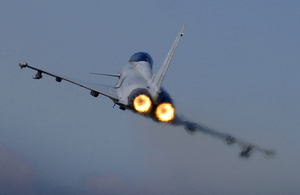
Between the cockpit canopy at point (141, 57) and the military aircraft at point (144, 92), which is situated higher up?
the cockpit canopy at point (141, 57)

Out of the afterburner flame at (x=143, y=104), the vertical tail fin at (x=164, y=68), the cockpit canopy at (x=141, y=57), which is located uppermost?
the cockpit canopy at (x=141, y=57)

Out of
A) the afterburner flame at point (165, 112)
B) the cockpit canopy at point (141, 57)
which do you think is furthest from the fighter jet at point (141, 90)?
the cockpit canopy at point (141, 57)

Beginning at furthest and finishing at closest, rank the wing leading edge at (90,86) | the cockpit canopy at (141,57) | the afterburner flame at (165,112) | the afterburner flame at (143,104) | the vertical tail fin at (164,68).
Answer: the cockpit canopy at (141,57) < the wing leading edge at (90,86) < the vertical tail fin at (164,68) < the afterburner flame at (143,104) < the afterburner flame at (165,112)

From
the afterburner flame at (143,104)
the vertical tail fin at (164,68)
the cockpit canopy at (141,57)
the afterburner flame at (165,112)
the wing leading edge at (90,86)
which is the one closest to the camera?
the afterburner flame at (165,112)

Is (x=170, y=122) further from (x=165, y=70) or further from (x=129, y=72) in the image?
(x=129, y=72)

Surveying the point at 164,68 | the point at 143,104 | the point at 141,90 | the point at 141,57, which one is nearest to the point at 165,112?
the point at 143,104

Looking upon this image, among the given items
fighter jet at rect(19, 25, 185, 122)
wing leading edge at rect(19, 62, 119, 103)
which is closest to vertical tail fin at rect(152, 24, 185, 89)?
fighter jet at rect(19, 25, 185, 122)

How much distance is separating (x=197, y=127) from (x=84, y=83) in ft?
35.5

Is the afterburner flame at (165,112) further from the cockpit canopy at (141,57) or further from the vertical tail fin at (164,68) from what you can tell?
the cockpit canopy at (141,57)

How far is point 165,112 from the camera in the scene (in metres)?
A: 51.6

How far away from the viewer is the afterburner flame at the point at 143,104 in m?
51.7

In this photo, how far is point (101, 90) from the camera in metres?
57.7

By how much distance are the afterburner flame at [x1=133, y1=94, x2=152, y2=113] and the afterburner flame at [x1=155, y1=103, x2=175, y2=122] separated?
2.54ft

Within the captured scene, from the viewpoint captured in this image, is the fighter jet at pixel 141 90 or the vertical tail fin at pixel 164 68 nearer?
the fighter jet at pixel 141 90
